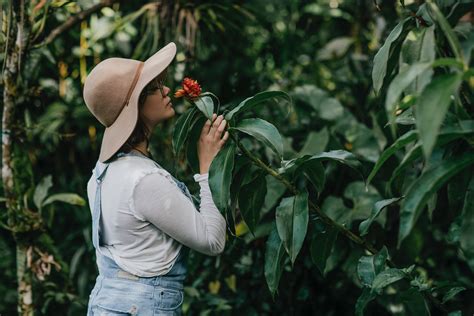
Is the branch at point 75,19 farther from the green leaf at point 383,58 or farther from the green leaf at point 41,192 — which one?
the green leaf at point 383,58

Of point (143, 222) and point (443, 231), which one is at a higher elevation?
point (143, 222)

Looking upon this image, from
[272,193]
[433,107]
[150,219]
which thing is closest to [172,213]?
[150,219]

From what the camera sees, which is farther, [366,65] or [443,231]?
[366,65]

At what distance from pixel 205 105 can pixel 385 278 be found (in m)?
0.58

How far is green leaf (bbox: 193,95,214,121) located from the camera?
1.52m

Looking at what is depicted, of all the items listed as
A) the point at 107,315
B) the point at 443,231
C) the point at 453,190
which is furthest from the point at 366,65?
the point at 107,315

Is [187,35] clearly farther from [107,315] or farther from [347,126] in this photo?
[107,315]

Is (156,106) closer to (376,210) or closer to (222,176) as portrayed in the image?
(222,176)

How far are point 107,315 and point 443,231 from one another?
1.94m

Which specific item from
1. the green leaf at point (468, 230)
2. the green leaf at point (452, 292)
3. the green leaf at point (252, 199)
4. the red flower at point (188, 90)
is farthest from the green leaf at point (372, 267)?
the red flower at point (188, 90)

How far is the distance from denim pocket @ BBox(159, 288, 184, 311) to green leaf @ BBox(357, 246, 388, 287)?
46cm

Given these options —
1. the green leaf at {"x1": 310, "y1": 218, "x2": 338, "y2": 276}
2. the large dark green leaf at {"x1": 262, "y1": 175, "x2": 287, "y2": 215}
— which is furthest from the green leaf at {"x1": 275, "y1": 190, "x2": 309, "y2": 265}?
the large dark green leaf at {"x1": 262, "y1": 175, "x2": 287, "y2": 215}

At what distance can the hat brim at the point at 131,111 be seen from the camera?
66.1 inches

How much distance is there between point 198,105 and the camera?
154 centimetres
